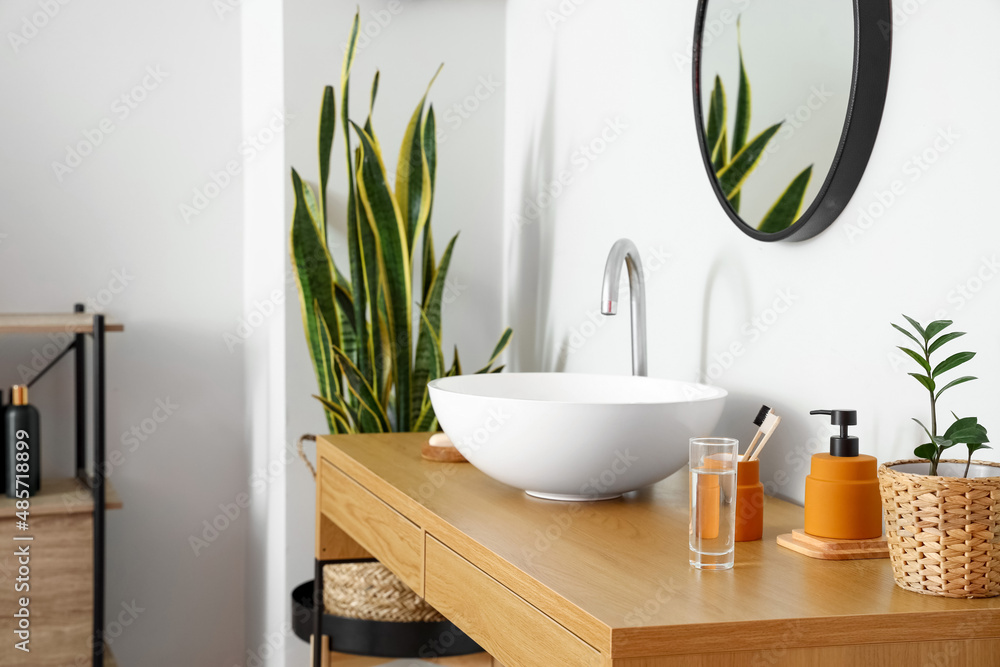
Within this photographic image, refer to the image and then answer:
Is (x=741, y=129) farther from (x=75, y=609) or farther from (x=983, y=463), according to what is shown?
(x=75, y=609)

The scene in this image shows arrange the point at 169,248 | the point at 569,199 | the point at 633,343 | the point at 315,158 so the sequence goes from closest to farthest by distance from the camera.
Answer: the point at 633,343
the point at 569,199
the point at 315,158
the point at 169,248

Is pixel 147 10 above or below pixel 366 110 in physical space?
above

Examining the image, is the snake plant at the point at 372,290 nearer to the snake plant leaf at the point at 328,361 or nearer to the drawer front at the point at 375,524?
the snake plant leaf at the point at 328,361

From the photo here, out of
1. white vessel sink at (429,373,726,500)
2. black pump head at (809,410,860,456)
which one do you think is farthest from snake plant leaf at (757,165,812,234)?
black pump head at (809,410,860,456)

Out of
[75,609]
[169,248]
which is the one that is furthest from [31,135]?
[75,609]

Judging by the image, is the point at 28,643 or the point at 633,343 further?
the point at 28,643

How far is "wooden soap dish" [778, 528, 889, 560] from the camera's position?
970mm

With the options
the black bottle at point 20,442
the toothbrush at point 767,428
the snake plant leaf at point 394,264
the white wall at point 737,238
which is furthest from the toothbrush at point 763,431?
the black bottle at point 20,442

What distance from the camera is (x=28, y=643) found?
6.71ft

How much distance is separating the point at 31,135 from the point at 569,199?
1.36 meters

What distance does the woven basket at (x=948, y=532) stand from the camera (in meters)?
0.80

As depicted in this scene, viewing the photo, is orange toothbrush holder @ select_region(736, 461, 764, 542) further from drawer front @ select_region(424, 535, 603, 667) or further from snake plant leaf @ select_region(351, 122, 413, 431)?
snake plant leaf @ select_region(351, 122, 413, 431)

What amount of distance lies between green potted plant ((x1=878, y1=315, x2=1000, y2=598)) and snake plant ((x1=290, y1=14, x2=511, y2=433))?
123 cm

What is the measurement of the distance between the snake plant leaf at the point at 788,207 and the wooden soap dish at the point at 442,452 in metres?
0.59
